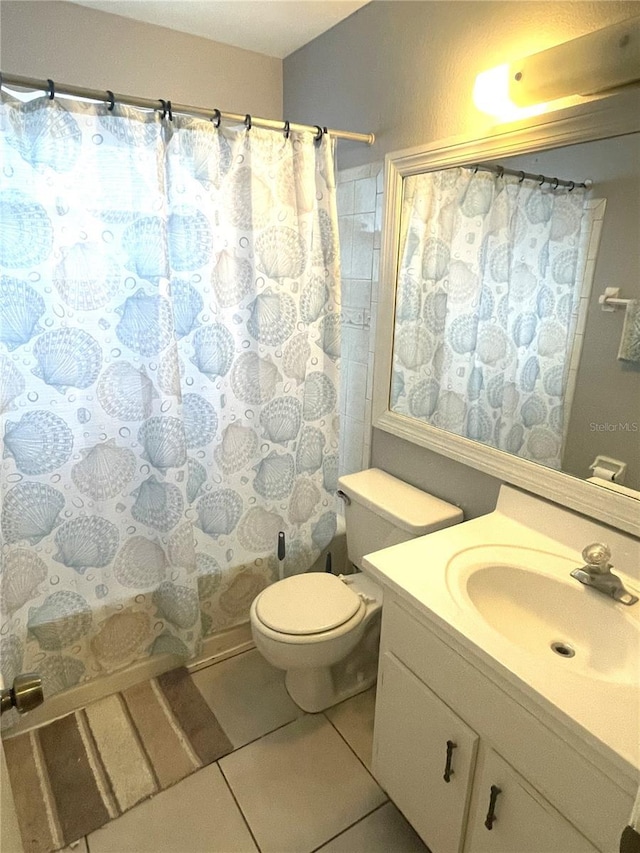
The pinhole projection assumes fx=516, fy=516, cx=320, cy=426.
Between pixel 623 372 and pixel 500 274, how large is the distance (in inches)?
18.2

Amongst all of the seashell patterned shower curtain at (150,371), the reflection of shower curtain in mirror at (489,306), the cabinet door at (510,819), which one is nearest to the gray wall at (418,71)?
the reflection of shower curtain in mirror at (489,306)

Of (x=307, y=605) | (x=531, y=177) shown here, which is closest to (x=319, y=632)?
(x=307, y=605)

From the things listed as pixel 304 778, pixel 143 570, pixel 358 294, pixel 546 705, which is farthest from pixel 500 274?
pixel 304 778

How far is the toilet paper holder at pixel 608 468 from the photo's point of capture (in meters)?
1.23

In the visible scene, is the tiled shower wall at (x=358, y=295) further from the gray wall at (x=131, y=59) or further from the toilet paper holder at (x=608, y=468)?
the toilet paper holder at (x=608, y=468)

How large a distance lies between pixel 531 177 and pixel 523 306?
12.9 inches

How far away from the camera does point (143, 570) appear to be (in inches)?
70.9

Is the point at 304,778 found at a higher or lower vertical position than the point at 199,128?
lower

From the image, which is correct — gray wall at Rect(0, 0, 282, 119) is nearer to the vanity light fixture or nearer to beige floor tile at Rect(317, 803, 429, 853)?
the vanity light fixture

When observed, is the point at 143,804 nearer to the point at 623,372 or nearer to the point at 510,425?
the point at 510,425

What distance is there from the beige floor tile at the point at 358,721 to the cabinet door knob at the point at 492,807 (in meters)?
0.66

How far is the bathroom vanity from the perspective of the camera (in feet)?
2.85

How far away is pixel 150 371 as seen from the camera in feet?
5.27

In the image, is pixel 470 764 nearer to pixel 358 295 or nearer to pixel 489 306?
pixel 489 306
